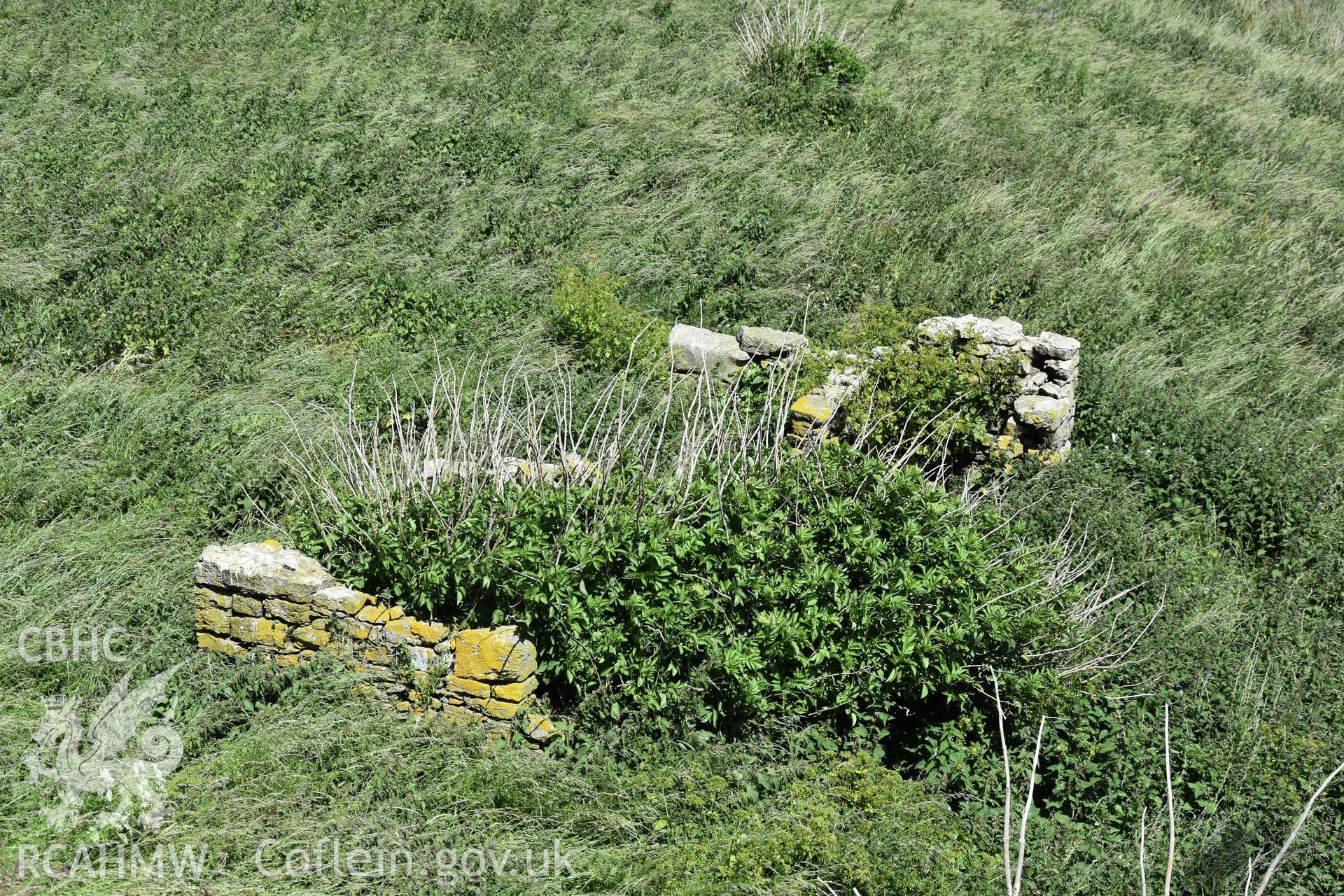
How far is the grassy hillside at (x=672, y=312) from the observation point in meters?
4.49

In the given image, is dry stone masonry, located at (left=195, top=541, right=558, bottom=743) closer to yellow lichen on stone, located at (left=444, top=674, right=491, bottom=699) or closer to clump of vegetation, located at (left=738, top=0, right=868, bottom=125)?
yellow lichen on stone, located at (left=444, top=674, right=491, bottom=699)

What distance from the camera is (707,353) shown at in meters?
7.70

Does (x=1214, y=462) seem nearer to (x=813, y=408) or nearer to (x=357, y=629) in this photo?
(x=813, y=408)

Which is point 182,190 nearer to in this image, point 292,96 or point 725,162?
point 292,96

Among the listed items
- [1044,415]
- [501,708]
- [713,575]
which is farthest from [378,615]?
[1044,415]

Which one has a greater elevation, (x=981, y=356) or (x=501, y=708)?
(x=981, y=356)

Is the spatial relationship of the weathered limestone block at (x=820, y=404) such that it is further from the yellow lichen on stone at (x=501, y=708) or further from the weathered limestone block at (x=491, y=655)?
the yellow lichen on stone at (x=501, y=708)

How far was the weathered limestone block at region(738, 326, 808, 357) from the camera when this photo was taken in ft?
25.0

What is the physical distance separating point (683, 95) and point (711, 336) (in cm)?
497

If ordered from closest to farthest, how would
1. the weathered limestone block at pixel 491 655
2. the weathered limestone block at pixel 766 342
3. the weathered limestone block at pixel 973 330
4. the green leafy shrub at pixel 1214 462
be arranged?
the weathered limestone block at pixel 491 655
the green leafy shrub at pixel 1214 462
the weathered limestone block at pixel 973 330
the weathered limestone block at pixel 766 342

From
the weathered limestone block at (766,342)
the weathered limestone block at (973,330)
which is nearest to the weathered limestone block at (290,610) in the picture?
the weathered limestone block at (766,342)

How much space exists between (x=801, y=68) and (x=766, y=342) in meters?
5.70

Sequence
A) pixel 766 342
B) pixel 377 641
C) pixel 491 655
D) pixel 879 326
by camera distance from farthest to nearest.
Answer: pixel 879 326
pixel 766 342
pixel 377 641
pixel 491 655

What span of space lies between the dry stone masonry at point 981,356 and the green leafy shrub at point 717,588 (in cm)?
168
